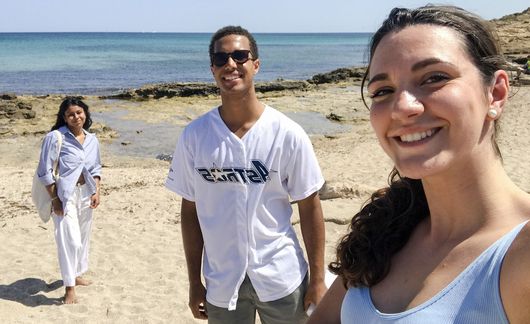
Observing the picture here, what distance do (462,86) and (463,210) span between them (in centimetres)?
29

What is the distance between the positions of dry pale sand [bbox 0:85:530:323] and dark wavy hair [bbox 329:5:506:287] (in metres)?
3.54

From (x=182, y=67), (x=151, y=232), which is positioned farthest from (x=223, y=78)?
(x=182, y=67)

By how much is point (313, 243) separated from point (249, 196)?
46 centimetres

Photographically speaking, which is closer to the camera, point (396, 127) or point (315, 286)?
point (396, 127)

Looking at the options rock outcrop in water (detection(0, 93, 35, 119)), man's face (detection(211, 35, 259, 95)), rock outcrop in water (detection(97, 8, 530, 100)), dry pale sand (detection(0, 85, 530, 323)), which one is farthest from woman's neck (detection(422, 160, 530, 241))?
rock outcrop in water (detection(97, 8, 530, 100))

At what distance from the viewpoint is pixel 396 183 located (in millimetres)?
1653

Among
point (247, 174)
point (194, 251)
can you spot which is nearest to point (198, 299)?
point (194, 251)

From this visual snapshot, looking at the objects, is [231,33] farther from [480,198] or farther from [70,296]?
[70,296]

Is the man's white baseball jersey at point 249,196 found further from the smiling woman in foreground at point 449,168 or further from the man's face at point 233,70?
the smiling woman in foreground at point 449,168

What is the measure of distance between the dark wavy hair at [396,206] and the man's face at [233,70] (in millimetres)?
1197

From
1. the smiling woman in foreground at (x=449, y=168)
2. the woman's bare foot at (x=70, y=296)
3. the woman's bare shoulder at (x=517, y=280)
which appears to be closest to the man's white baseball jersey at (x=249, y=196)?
the smiling woman in foreground at (x=449, y=168)

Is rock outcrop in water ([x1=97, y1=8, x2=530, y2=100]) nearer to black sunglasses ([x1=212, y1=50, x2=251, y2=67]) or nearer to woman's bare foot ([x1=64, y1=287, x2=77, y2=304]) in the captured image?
woman's bare foot ([x1=64, y1=287, x2=77, y2=304])

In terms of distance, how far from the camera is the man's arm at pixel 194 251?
9.23 feet

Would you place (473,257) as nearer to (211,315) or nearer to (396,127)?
(396,127)
